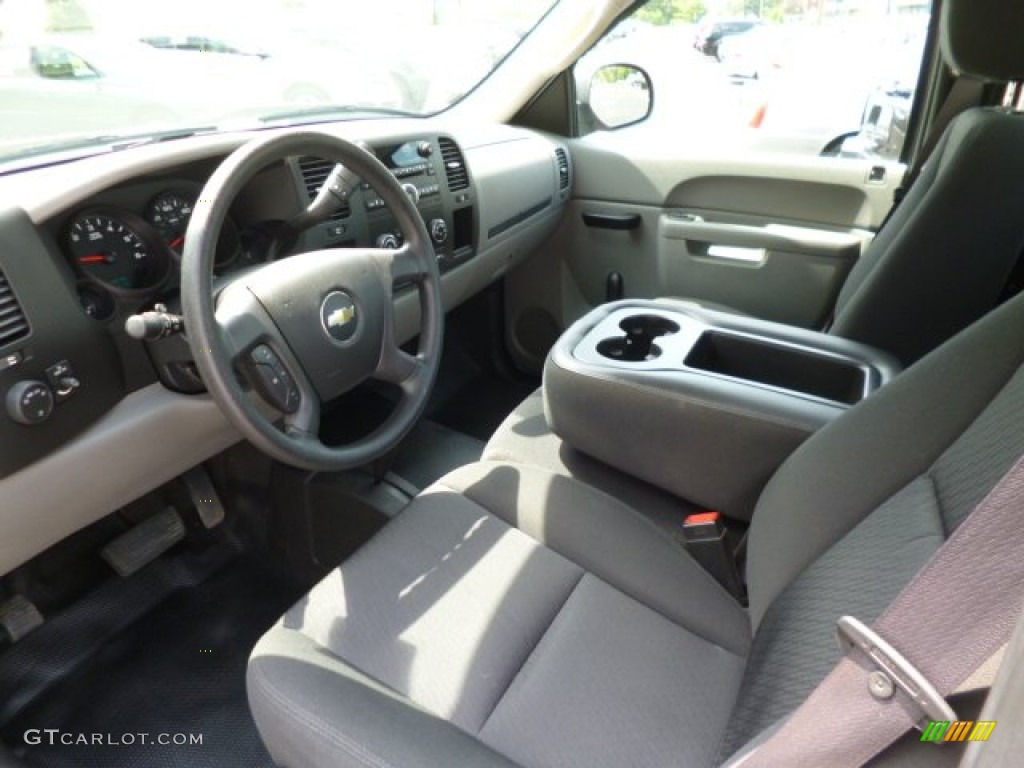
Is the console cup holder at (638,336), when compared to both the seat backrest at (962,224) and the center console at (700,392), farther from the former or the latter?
the seat backrest at (962,224)

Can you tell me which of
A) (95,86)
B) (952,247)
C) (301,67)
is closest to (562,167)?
(301,67)

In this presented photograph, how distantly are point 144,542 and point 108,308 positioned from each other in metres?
0.67

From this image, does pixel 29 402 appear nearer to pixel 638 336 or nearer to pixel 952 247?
pixel 638 336

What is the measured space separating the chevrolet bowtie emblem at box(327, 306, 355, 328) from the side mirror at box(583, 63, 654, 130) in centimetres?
151

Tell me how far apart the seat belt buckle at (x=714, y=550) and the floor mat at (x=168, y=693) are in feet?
2.83

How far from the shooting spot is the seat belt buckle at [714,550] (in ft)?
3.61

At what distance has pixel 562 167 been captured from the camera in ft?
7.53

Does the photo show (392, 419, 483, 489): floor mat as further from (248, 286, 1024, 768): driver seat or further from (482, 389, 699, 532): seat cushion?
(248, 286, 1024, 768): driver seat

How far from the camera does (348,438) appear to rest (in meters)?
1.77

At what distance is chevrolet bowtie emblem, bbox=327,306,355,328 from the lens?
45.4 inches

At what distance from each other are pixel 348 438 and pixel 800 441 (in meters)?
1.03

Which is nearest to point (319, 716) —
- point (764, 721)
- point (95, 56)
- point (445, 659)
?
point (445, 659)

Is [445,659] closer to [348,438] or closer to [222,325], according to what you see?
[222,325]

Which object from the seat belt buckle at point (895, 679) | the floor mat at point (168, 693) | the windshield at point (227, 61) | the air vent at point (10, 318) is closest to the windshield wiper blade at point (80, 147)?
the windshield at point (227, 61)
